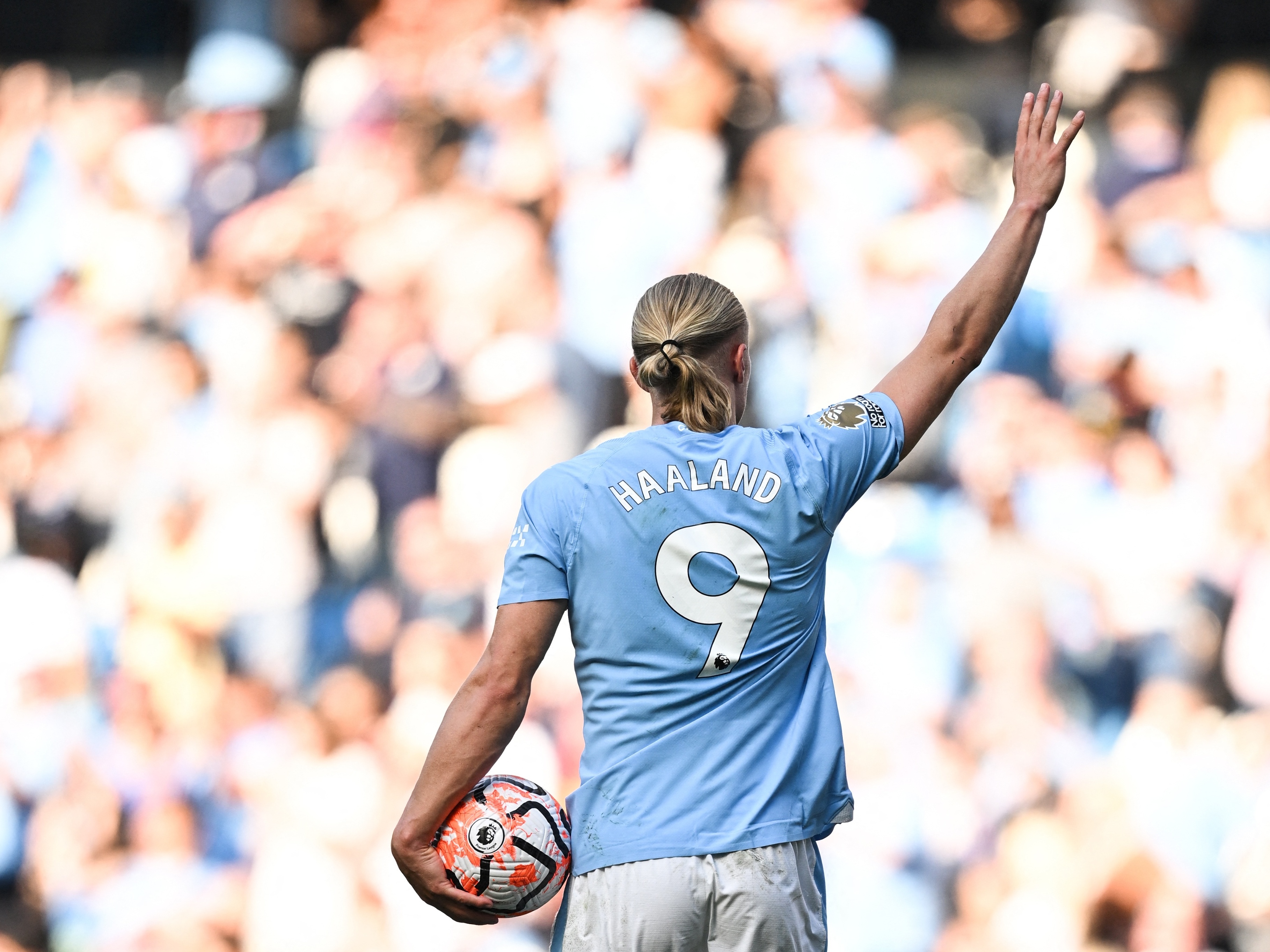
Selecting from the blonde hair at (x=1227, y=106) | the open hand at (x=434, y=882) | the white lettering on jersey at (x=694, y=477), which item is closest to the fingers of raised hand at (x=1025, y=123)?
the white lettering on jersey at (x=694, y=477)

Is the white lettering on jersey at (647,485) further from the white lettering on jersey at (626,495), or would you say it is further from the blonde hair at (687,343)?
the blonde hair at (687,343)

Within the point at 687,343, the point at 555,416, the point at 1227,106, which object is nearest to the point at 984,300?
the point at 687,343

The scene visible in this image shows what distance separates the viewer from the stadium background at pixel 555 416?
4602mm

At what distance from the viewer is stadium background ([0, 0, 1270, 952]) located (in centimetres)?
460

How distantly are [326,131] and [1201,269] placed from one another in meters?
3.62

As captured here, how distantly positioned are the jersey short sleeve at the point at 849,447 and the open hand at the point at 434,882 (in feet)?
2.43

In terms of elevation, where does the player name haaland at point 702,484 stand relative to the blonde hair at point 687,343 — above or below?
below

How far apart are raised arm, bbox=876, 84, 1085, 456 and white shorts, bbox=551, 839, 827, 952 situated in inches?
26.4

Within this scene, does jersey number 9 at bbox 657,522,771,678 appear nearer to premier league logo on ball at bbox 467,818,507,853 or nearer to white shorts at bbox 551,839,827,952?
white shorts at bbox 551,839,827,952

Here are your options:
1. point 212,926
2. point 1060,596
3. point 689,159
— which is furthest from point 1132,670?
point 212,926

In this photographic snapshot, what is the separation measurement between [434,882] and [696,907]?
1.25 ft

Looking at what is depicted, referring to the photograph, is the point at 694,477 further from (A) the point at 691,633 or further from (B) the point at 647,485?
(A) the point at 691,633

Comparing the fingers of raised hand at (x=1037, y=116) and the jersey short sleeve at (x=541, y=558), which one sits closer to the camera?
the jersey short sleeve at (x=541, y=558)

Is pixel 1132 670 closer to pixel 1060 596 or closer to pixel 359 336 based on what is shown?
pixel 1060 596
